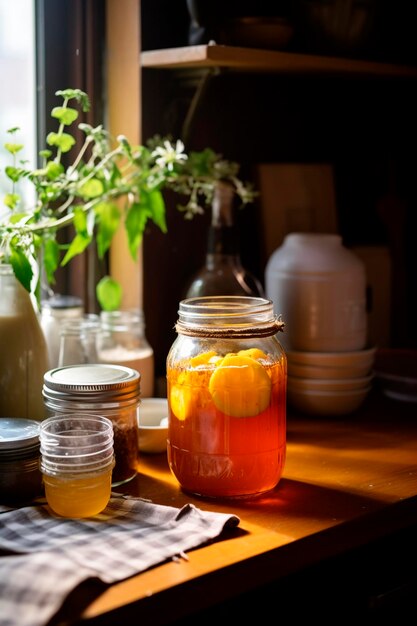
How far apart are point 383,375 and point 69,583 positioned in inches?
39.0

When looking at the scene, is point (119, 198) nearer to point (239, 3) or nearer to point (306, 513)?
point (239, 3)

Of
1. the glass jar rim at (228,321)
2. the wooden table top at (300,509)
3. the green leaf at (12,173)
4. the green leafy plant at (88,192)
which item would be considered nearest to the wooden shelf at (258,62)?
the green leafy plant at (88,192)

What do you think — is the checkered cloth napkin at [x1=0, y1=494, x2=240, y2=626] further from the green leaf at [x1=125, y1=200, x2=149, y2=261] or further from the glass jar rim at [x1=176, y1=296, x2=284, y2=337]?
the green leaf at [x1=125, y1=200, x2=149, y2=261]

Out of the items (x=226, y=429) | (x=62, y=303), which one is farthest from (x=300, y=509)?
(x=62, y=303)

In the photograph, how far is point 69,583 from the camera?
0.95 metres

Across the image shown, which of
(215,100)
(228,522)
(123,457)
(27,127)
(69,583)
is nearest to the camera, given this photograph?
(69,583)

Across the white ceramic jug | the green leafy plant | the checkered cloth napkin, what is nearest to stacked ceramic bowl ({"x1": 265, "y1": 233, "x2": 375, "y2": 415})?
the white ceramic jug

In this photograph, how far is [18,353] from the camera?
1.37 m

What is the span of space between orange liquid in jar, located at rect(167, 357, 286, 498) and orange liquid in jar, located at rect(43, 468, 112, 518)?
138 millimetres

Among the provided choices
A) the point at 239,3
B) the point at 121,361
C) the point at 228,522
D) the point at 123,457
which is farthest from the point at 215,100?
the point at 228,522

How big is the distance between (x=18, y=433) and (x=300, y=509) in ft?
1.23

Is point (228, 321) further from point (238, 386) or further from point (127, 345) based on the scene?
point (127, 345)

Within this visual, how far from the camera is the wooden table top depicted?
1009mm

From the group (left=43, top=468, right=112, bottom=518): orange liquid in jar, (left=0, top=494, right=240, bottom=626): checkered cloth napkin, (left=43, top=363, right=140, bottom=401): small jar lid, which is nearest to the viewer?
(left=0, top=494, right=240, bottom=626): checkered cloth napkin
